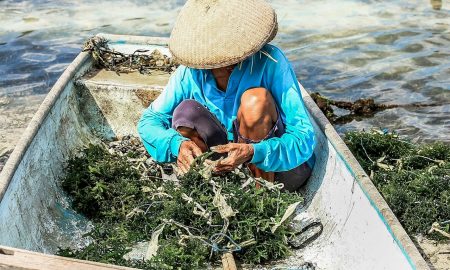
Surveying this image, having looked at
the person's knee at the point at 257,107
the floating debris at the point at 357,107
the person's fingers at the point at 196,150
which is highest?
the person's knee at the point at 257,107

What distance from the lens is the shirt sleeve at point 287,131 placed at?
11.3ft

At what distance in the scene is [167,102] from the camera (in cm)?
387

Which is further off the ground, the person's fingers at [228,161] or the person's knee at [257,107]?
the person's knee at [257,107]

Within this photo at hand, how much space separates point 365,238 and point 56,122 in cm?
216

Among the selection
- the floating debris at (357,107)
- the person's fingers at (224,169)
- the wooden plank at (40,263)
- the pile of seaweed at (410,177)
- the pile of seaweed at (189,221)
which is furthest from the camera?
the floating debris at (357,107)

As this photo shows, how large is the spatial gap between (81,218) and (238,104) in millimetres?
1117

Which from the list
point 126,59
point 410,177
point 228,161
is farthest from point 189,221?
point 126,59

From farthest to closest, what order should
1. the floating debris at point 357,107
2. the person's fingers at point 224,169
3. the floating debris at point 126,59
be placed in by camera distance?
the floating debris at point 357,107 < the floating debris at point 126,59 < the person's fingers at point 224,169

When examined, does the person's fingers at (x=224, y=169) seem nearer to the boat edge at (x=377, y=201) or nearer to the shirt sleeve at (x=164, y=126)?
the shirt sleeve at (x=164, y=126)

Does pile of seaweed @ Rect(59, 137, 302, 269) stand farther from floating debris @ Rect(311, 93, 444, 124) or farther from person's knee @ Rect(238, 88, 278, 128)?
floating debris @ Rect(311, 93, 444, 124)

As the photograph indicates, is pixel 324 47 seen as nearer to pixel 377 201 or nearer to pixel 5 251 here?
pixel 377 201

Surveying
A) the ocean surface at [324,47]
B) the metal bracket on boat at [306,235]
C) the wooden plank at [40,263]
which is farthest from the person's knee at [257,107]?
the ocean surface at [324,47]

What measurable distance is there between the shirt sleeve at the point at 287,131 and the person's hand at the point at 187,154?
0.33 metres

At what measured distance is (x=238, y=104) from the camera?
3701mm
